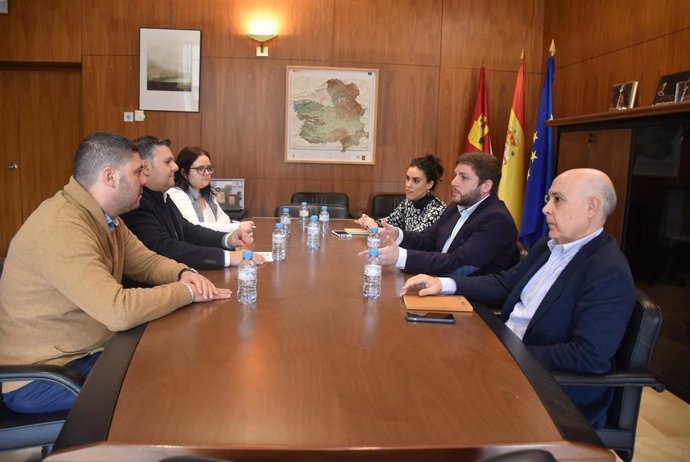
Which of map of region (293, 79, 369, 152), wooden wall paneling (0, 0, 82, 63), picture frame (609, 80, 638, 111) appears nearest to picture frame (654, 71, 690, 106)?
picture frame (609, 80, 638, 111)

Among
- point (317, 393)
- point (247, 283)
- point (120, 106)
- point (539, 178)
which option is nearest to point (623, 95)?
point (539, 178)

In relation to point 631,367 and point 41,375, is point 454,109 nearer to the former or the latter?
point 631,367

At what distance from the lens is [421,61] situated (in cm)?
623

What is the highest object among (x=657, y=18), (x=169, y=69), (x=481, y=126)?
(x=657, y=18)

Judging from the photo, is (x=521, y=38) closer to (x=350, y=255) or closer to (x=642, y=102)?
(x=642, y=102)

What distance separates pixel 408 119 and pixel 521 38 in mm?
1524

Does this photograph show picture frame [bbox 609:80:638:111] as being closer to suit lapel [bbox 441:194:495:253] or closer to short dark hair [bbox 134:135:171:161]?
suit lapel [bbox 441:194:495:253]

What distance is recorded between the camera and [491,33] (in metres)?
6.23

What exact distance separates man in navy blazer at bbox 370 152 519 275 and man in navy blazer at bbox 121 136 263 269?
2.64 ft

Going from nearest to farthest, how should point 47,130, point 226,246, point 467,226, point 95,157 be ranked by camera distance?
1. point 95,157
2. point 467,226
3. point 226,246
4. point 47,130

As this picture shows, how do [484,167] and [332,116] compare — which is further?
[332,116]

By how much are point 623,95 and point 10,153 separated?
6.50 m

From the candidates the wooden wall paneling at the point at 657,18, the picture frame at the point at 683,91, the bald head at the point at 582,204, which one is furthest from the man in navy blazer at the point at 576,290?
the wooden wall paneling at the point at 657,18

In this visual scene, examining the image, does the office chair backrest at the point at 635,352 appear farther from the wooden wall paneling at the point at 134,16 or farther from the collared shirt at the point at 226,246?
the wooden wall paneling at the point at 134,16
